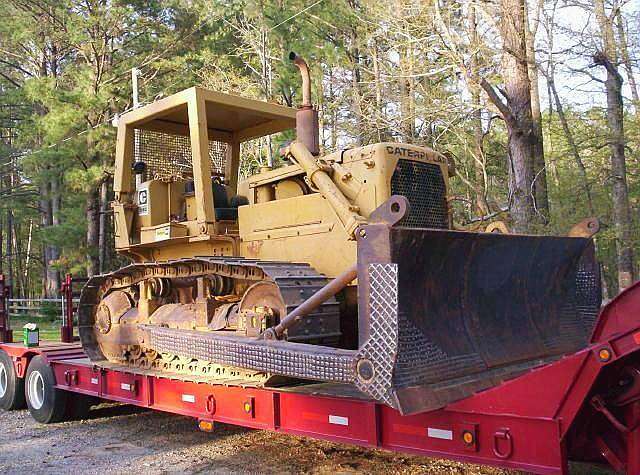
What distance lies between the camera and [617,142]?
1590 cm

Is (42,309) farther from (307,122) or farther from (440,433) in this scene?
(440,433)

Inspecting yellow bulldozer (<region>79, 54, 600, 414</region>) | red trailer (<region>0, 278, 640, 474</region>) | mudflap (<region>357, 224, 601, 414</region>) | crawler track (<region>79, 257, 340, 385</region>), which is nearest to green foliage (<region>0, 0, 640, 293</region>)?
yellow bulldozer (<region>79, 54, 600, 414</region>)

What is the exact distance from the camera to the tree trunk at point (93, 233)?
2291 centimetres

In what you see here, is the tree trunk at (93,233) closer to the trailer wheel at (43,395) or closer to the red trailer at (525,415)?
the trailer wheel at (43,395)

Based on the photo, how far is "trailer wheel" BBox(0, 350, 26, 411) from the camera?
8.38 metres

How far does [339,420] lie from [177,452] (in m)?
2.31

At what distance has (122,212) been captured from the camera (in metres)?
7.44

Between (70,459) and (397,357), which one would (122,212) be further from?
(397,357)

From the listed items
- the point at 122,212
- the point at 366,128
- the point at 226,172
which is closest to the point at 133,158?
the point at 122,212

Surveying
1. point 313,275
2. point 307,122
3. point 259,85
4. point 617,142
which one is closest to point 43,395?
point 313,275

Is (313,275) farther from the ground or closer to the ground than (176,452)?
farther from the ground

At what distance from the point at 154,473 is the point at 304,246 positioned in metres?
2.22

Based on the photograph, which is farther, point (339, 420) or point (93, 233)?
point (93, 233)

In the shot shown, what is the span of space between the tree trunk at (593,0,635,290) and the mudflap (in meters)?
9.65
